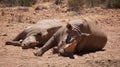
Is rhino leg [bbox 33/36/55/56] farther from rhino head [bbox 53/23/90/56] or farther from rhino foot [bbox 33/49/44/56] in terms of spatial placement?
rhino head [bbox 53/23/90/56]

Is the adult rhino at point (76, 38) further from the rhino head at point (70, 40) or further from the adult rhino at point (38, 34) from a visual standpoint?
the adult rhino at point (38, 34)

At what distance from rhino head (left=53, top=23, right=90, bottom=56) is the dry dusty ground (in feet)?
0.65

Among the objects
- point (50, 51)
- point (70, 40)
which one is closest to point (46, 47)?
point (50, 51)

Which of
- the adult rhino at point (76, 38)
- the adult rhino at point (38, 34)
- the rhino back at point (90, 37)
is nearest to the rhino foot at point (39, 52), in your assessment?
the adult rhino at point (76, 38)

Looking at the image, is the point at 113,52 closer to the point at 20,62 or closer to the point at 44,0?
the point at 20,62

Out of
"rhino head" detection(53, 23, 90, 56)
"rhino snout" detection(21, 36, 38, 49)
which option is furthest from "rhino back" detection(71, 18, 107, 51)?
"rhino snout" detection(21, 36, 38, 49)

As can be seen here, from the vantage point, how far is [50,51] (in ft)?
36.4

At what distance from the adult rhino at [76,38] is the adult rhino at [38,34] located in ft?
1.40

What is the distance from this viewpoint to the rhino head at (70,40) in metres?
10.4

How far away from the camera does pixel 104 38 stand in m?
11.6

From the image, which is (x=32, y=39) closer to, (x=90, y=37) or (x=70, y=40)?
(x=70, y=40)

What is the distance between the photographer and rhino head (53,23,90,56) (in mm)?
10352

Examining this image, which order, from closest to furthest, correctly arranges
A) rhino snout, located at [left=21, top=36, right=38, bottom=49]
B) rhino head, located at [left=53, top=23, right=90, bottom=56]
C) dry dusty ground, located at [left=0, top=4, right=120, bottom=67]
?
dry dusty ground, located at [left=0, top=4, right=120, bottom=67], rhino head, located at [left=53, top=23, right=90, bottom=56], rhino snout, located at [left=21, top=36, right=38, bottom=49]

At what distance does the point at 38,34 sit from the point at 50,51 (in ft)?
3.27
